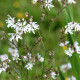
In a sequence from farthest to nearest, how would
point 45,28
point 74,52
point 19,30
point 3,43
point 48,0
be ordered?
point 45,28 < point 3,43 < point 74,52 < point 48,0 < point 19,30

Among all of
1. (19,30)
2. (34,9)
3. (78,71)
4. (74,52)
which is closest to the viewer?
(19,30)

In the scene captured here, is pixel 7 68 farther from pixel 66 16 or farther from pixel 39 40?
pixel 66 16

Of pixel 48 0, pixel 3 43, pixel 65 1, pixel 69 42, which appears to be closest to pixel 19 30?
pixel 48 0

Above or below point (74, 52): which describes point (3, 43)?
above

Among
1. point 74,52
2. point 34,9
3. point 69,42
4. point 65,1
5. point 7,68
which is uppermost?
point 34,9

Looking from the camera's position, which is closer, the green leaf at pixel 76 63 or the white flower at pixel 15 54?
the white flower at pixel 15 54

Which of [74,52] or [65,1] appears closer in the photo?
[65,1]

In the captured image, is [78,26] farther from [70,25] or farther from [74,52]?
[74,52]

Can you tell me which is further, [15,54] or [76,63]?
[76,63]

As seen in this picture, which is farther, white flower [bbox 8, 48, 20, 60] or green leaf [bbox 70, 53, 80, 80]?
green leaf [bbox 70, 53, 80, 80]
